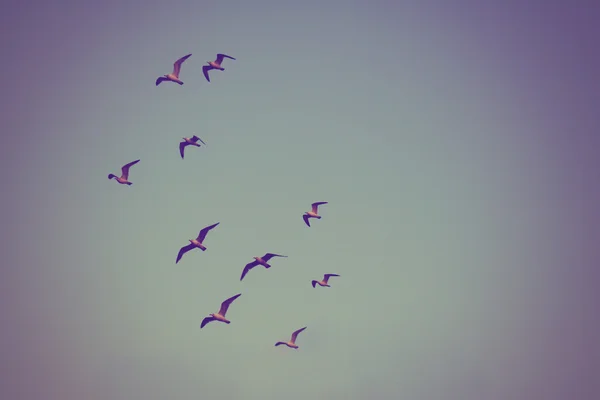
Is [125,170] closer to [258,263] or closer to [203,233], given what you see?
[203,233]

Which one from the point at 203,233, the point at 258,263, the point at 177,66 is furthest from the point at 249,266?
the point at 177,66

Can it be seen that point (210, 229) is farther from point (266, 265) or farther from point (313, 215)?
point (313, 215)

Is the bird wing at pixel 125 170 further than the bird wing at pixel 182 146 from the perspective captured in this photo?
No

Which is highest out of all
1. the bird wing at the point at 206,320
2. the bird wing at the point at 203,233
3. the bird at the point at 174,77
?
the bird at the point at 174,77

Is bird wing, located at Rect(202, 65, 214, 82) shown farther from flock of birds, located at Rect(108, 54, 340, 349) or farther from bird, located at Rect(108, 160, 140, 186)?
bird, located at Rect(108, 160, 140, 186)

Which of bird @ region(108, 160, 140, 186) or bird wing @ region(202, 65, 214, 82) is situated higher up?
bird wing @ region(202, 65, 214, 82)

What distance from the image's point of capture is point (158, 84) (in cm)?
4297

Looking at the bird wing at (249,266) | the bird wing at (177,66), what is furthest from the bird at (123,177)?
the bird wing at (249,266)

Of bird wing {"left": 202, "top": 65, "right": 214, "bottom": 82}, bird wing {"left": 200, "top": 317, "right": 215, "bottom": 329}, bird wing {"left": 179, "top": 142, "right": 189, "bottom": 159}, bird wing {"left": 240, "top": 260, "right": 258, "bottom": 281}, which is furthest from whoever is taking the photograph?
bird wing {"left": 179, "top": 142, "right": 189, "bottom": 159}

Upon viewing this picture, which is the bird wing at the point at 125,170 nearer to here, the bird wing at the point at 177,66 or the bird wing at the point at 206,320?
the bird wing at the point at 177,66

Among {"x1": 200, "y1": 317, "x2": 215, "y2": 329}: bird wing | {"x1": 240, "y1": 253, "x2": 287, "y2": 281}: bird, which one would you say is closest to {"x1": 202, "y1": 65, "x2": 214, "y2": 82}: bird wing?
{"x1": 240, "y1": 253, "x2": 287, "y2": 281}: bird

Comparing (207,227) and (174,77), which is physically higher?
(174,77)

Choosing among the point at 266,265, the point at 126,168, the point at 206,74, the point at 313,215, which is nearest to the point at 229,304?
the point at 266,265

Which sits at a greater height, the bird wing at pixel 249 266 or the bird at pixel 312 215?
the bird at pixel 312 215
